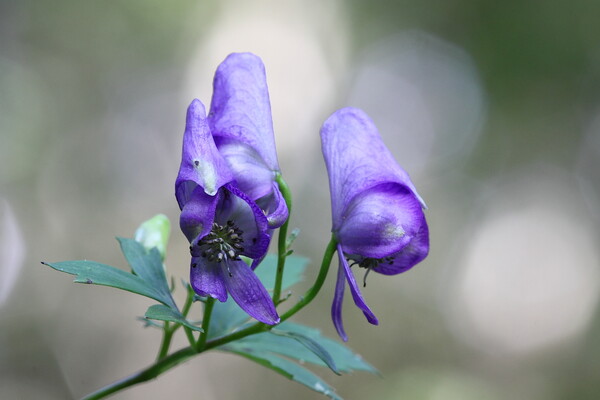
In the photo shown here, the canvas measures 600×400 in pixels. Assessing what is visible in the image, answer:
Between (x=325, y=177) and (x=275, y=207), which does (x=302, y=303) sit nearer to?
(x=275, y=207)

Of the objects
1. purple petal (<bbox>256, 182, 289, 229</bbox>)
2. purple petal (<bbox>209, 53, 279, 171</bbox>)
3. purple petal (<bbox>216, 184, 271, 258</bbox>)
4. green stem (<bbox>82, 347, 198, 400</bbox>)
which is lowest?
green stem (<bbox>82, 347, 198, 400</bbox>)

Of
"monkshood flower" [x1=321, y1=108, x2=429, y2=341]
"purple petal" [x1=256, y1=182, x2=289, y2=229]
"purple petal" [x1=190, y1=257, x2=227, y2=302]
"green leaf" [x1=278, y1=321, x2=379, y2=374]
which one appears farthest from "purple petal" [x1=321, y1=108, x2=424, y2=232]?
"green leaf" [x1=278, y1=321, x2=379, y2=374]

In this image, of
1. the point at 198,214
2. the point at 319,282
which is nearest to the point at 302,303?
the point at 319,282

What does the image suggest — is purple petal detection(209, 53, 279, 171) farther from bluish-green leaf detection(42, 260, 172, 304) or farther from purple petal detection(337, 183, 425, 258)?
bluish-green leaf detection(42, 260, 172, 304)

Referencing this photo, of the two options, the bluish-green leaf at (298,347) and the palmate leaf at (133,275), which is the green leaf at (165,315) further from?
the bluish-green leaf at (298,347)

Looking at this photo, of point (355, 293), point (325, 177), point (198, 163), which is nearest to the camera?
point (198, 163)

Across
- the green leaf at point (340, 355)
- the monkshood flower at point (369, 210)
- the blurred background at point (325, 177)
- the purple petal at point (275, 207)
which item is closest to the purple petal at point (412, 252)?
the monkshood flower at point (369, 210)
